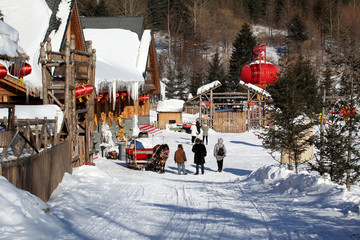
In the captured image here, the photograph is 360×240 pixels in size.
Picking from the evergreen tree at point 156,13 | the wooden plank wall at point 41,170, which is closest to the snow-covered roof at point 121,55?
the wooden plank wall at point 41,170

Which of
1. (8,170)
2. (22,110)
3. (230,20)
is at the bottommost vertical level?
(8,170)

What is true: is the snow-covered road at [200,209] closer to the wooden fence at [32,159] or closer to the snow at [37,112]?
the wooden fence at [32,159]

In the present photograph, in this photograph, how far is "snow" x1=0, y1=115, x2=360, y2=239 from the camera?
6332 millimetres

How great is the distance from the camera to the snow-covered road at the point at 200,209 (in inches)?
262

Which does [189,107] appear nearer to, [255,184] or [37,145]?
[255,184]

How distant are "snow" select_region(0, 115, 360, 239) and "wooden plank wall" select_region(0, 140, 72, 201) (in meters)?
0.26

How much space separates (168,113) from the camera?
4034 centimetres

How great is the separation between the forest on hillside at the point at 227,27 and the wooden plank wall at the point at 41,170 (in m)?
52.2

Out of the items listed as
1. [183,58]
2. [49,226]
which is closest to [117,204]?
[49,226]

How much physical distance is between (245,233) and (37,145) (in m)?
4.15

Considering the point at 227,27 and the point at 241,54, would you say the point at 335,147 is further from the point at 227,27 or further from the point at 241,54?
the point at 227,27

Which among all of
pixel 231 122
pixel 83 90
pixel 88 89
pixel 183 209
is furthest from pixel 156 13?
pixel 183 209

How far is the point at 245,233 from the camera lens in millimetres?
6617

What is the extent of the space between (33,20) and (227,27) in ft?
213
